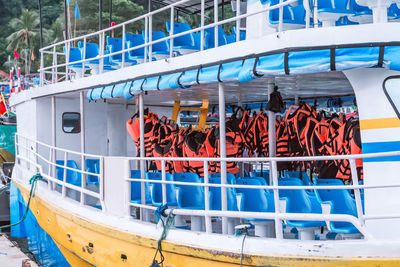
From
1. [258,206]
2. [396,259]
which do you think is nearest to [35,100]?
[258,206]

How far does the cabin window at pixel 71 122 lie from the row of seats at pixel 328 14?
Answer: 5.78 m

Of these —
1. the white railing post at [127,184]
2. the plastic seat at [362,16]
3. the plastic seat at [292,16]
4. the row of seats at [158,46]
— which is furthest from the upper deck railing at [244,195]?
the row of seats at [158,46]

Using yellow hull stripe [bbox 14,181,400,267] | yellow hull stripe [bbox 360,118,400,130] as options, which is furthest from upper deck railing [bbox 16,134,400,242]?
yellow hull stripe [bbox 360,118,400,130]

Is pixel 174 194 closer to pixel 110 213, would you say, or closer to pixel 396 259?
pixel 110 213

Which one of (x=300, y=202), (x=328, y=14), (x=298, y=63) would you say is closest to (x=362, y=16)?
(x=328, y=14)

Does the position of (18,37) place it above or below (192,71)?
above

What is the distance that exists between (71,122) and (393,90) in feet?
23.8

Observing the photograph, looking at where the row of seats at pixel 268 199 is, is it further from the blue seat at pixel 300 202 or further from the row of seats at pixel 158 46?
the row of seats at pixel 158 46

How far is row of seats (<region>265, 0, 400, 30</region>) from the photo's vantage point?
5.11 m

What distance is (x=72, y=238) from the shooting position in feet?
25.2

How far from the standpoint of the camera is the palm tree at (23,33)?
→ 5376 cm

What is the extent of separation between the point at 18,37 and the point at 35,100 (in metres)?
47.3

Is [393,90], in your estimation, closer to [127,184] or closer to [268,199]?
[268,199]

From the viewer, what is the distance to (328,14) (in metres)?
5.13
